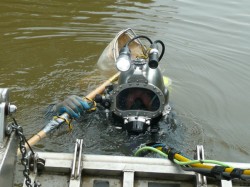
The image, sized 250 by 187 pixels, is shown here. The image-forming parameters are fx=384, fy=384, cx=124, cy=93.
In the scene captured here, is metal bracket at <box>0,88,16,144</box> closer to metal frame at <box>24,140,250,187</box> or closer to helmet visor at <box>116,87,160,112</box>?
metal frame at <box>24,140,250,187</box>

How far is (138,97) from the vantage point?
429cm

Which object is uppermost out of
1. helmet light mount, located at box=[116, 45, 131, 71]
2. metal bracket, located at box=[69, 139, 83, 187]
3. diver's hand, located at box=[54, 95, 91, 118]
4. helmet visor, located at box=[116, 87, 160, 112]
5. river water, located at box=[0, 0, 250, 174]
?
river water, located at box=[0, 0, 250, 174]

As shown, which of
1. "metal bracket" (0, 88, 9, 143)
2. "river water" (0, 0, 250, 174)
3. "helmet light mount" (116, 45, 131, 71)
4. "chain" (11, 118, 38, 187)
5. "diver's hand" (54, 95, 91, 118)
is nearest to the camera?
"metal bracket" (0, 88, 9, 143)

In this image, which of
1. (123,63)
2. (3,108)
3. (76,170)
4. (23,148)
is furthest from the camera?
(123,63)

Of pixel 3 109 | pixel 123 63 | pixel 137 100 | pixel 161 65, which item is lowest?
pixel 3 109

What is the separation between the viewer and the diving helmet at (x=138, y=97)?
4191mm

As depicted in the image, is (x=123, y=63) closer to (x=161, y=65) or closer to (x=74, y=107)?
(x=74, y=107)

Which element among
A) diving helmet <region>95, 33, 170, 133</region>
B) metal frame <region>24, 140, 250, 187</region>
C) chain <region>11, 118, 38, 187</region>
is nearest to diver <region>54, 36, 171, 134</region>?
diving helmet <region>95, 33, 170, 133</region>

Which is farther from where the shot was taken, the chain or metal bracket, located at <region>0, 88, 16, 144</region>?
the chain

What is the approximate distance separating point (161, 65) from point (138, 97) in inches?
128

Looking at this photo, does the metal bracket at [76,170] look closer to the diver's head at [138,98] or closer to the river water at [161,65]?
the diver's head at [138,98]

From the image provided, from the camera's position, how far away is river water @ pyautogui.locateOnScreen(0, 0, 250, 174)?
5.00 metres

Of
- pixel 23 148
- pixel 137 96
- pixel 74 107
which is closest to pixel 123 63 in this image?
pixel 137 96

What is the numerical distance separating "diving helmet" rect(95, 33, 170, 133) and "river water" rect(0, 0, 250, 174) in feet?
1.36
